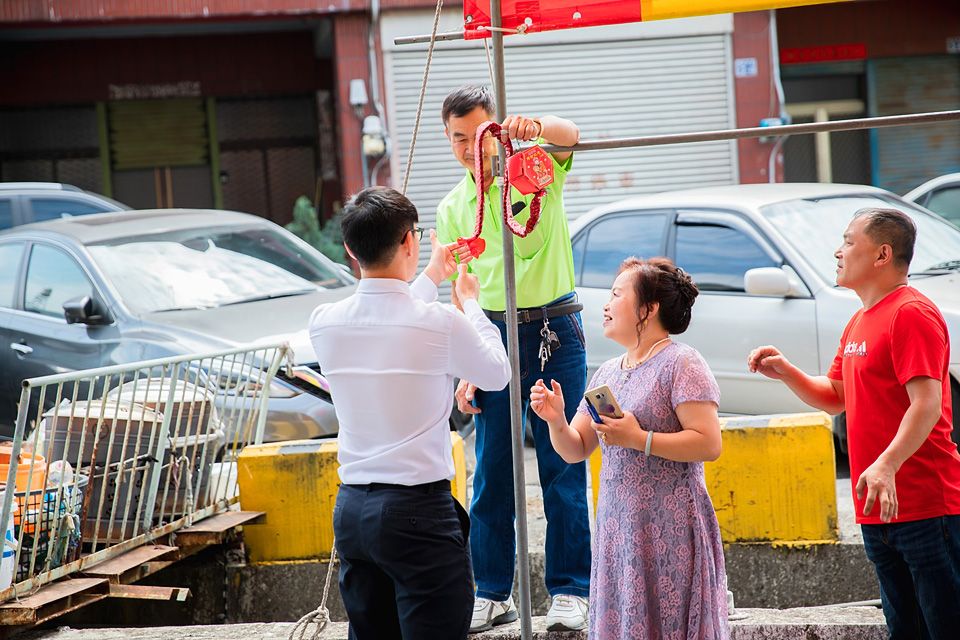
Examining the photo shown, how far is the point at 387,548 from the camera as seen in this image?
2982 mm

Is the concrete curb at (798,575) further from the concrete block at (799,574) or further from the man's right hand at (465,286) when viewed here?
the man's right hand at (465,286)

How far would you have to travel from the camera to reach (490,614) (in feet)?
13.2

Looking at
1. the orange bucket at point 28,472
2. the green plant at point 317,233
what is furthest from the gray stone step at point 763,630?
the green plant at point 317,233

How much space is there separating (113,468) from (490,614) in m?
1.91

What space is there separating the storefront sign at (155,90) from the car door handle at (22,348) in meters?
9.50

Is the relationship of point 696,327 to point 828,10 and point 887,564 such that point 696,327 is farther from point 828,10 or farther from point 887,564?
point 828,10

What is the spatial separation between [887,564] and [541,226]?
1533 mm

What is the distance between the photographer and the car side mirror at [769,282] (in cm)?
653

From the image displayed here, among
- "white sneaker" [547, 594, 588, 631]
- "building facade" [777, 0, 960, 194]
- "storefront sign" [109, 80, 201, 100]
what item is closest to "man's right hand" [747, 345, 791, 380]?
"white sneaker" [547, 594, 588, 631]

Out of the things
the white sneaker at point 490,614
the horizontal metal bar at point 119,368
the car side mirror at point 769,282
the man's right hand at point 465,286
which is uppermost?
the car side mirror at point 769,282

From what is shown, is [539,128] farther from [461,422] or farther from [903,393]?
[461,422]

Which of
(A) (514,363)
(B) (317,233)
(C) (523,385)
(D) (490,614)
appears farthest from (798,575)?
(B) (317,233)

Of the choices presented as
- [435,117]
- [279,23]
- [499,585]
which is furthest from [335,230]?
[499,585]

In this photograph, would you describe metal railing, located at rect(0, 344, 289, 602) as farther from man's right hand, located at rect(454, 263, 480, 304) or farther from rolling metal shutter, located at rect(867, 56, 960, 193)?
rolling metal shutter, located at rect(867, 56, 960, 193)
